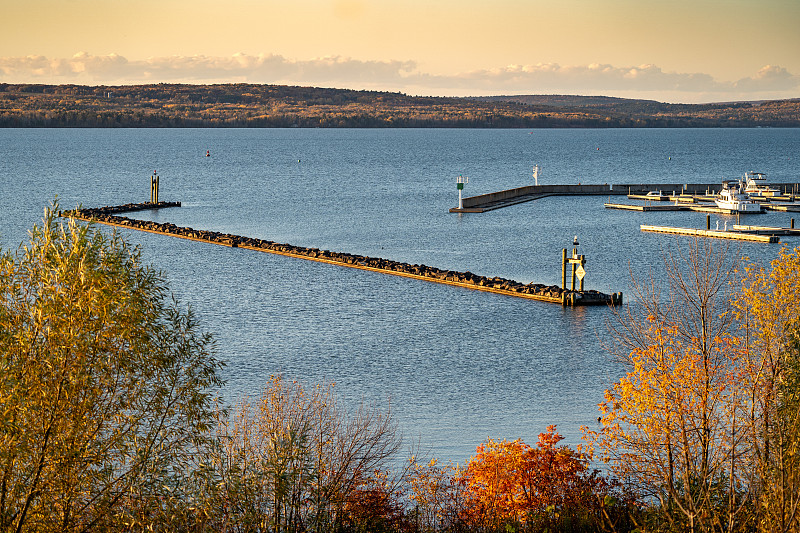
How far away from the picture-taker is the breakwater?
152 feet

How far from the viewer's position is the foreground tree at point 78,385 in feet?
46.4

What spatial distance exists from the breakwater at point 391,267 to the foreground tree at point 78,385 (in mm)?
18343

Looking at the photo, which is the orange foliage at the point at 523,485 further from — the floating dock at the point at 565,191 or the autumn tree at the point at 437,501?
the floating dock at the point at 565,191

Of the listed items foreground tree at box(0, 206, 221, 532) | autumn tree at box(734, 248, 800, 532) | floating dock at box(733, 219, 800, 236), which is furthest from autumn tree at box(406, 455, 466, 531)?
floating dock at box(733, 219, 800, 236)

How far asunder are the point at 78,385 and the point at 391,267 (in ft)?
134

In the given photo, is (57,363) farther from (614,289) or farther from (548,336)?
(614,289)

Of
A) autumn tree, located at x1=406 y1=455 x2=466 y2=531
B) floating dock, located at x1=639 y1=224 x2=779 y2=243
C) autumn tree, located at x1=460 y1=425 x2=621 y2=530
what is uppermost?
floating dock, located at x1=639 y1=224 x2=779 y2=243

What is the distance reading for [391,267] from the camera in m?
55.4

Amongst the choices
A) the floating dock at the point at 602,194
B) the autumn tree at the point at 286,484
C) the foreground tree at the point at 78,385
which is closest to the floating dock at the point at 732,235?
the floating dock at the point at 602,194

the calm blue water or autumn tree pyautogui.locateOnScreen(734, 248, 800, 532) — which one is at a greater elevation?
autumn tree pyautogui.locateOnScreen(734, 248, 800, 532)

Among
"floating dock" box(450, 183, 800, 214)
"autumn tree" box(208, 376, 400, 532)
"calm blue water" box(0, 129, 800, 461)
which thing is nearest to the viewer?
"autumn tree" box(208, 376, 400, 532)

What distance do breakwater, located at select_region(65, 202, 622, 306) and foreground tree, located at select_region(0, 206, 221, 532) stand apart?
1834cm

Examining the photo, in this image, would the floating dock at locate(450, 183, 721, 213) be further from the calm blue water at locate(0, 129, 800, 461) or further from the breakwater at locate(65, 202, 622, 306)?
the breakwater at locate(65, 202, 622, 306)

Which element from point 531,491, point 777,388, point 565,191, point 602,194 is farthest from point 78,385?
point 602,194
